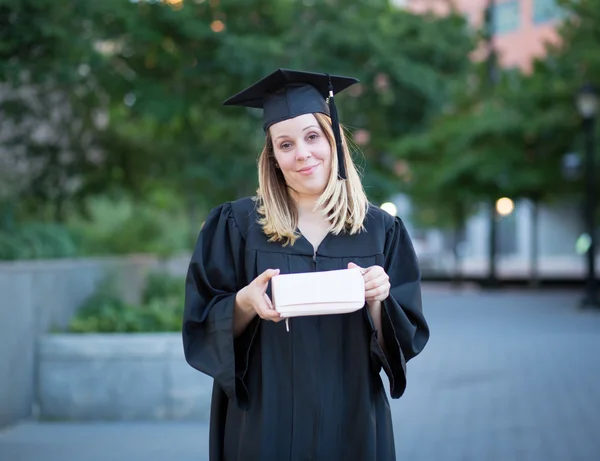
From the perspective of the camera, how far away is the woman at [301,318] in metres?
2.89

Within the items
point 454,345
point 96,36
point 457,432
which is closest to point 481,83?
point 454,345

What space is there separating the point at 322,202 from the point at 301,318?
0.39m

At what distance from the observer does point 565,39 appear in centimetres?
1973

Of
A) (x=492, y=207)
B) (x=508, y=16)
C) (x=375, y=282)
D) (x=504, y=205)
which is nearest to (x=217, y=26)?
(x=375, y=282)

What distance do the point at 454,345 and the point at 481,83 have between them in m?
13.2

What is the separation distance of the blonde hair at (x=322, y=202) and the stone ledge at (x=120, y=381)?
483cm

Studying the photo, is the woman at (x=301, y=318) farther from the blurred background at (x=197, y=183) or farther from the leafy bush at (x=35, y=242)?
the leafy bush at (x=35, y=242)

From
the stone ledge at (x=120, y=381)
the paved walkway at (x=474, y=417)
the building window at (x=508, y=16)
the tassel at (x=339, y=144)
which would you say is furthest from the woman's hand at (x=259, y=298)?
the building window at (x=508, y=16)

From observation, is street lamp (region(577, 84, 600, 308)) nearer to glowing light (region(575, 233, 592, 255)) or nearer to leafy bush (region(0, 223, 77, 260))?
glowing light (region(575, 233, 592, 255))

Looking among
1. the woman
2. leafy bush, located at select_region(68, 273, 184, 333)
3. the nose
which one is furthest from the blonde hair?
leafy bush, located at select_region(68, 273, 184, 333)

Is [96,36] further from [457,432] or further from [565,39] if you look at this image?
[565,39]

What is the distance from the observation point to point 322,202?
9.83 ft

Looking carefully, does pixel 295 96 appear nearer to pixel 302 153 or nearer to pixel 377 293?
pixel 302 153

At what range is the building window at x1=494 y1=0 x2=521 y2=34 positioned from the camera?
48.7 metres
